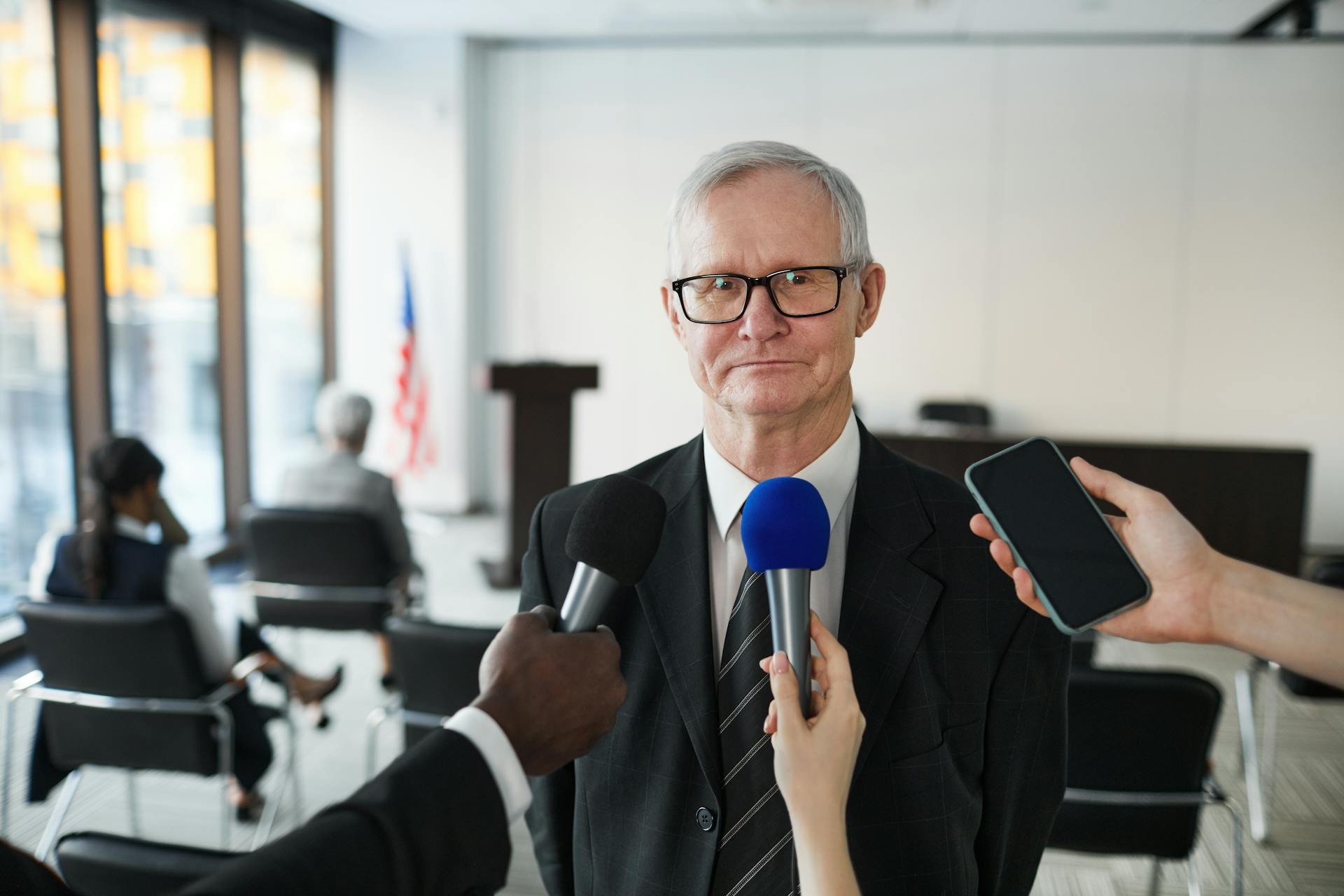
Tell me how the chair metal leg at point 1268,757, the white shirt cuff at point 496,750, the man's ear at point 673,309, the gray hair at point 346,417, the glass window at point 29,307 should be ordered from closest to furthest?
the white shirt cuff at point 496,750 → the man's ear at point 673,309 → the chair metal leg at point 1268,757 → the gray hair at point 346,417 → the glass window at point 29,307

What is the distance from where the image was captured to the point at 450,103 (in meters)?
7.56

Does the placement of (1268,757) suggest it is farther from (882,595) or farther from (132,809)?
(132,809)

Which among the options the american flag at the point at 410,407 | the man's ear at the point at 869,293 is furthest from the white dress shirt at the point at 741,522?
the american flag at the point at 410,407

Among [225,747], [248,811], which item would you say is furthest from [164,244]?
[225,747]

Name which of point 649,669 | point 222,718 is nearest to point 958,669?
point 649,669

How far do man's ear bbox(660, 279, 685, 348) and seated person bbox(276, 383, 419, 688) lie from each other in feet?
10.2

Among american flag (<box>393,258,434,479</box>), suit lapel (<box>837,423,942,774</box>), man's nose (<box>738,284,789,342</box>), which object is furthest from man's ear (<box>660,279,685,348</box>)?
american flag (<box>393,258,434,479</box>)

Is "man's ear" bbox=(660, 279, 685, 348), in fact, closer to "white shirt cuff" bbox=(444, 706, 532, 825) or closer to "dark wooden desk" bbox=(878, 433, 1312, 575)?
"white shirt cuff" bbox=(444, 706, 532, 825)

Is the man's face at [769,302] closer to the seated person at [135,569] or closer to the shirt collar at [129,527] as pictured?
the seated person at [135,569]

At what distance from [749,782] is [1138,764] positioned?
159 centimetres

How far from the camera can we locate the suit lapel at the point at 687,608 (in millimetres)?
1166

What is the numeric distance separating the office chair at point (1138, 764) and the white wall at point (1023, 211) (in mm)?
5328

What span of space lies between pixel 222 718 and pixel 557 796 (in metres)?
1.81

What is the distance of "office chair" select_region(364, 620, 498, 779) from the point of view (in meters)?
2.52
